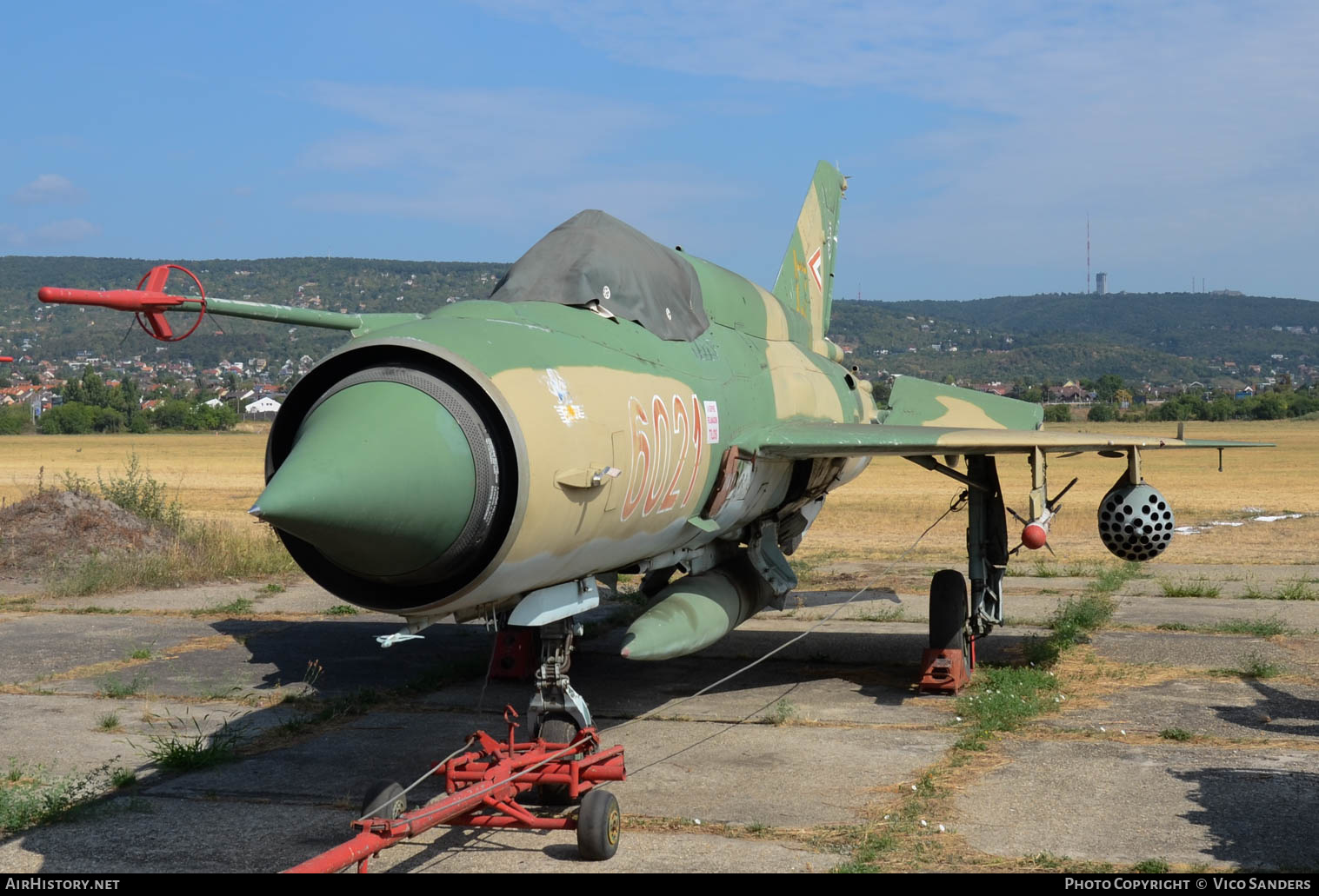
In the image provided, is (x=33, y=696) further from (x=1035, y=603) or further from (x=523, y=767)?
(x=1035, y=603)

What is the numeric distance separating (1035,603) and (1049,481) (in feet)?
87.3

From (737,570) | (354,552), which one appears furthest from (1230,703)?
(354,552)

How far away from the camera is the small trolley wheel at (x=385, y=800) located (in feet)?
19.6

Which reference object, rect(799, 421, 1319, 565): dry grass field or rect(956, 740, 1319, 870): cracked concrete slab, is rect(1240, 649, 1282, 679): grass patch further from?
rect(799, 421, 1319, 565): dry grass field

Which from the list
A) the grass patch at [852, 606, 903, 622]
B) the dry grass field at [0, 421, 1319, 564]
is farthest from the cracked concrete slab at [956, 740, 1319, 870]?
the dry grass field at [0, 421, 1319, 564]

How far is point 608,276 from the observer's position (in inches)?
308

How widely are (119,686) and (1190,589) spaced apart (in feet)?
42.0

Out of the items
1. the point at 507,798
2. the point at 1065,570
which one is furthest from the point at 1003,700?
the point at 1065,570

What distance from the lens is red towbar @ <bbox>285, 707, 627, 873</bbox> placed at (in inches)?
215

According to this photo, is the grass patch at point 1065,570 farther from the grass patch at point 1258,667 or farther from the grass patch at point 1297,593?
the grass patch at point 1258,667

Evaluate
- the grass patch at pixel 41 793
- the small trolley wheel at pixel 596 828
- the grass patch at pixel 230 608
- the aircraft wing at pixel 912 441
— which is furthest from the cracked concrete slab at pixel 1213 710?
the grass patch at pixel 230 608

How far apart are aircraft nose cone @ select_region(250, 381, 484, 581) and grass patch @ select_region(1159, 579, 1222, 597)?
12958 millimetres

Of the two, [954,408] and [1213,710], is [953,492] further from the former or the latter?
[1213,710]

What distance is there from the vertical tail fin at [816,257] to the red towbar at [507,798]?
7274 millimetres
